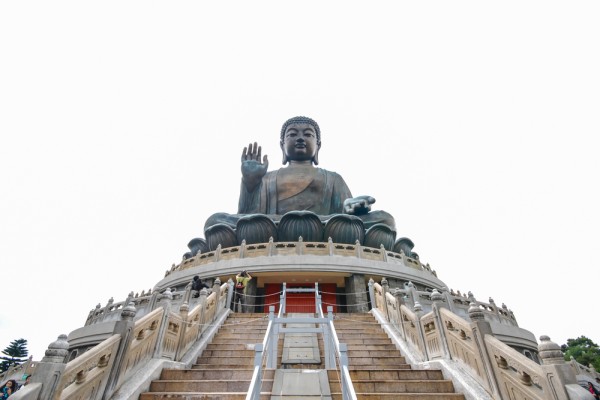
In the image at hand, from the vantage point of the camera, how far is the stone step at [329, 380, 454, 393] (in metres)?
4.40

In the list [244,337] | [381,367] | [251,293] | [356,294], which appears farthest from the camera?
[251,293]

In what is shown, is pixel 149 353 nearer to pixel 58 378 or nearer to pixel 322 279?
pixel 58 378

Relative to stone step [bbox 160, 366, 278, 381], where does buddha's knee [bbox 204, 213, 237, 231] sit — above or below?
above

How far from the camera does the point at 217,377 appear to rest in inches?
194

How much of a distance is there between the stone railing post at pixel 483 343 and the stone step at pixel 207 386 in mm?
2693

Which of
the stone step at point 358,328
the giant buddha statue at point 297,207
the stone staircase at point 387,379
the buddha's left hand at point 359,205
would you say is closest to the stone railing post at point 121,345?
the stone staircase at point 387,379

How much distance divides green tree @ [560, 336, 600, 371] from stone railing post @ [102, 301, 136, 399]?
28.7m

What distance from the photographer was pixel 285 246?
541 inches

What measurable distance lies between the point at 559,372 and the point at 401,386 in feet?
6.27

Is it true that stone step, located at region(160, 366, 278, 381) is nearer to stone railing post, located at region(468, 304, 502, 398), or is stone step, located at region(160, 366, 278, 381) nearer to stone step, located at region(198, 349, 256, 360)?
stone step, located at region(198, 349, 256, 360)

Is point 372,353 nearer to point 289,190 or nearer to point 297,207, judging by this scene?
point 297,207

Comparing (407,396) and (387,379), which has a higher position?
(387,379)

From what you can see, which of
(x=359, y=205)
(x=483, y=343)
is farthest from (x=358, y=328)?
(x=359, y=205)

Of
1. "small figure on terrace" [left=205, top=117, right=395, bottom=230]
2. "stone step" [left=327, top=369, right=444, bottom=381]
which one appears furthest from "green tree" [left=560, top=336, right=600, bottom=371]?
"stone step" [left=327, top=369, right=444, bottom=381]
